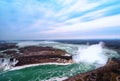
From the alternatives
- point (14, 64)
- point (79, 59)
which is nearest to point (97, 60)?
point (79, 59)

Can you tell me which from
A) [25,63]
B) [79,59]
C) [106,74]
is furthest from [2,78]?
[79,59]

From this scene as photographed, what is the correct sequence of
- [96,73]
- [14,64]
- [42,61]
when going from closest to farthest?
[96,73] → [14,64] → [42,61]

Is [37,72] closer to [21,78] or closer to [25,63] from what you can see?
[21,78]

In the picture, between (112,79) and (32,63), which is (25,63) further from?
(112,79)

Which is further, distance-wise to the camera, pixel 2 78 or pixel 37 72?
pixel 37 72

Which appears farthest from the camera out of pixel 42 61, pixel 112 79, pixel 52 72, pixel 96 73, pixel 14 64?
pixel 42 61

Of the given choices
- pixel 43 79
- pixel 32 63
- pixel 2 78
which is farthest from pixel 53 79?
pixel 32 63

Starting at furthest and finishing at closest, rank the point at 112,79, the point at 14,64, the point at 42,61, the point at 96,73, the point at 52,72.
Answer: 1. the point at 42,61
2. the point at 14,64
3. the point at 52,72
4. the point at 96,73
5. the point at 112,79

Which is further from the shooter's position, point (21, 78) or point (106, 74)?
point (21, 78)

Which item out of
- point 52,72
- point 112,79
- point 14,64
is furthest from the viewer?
point 14,64
